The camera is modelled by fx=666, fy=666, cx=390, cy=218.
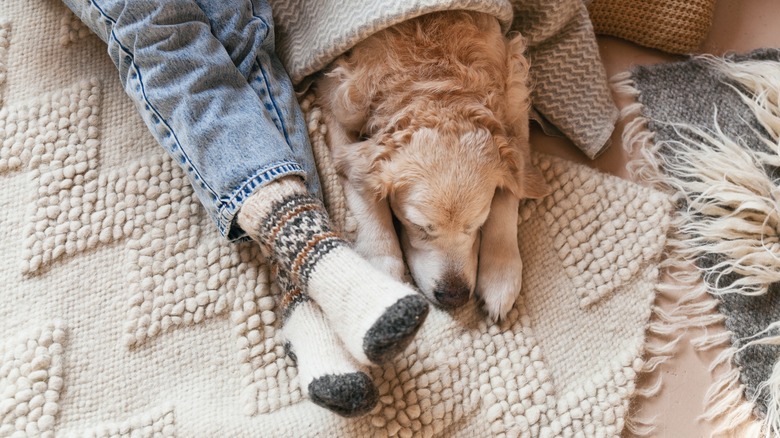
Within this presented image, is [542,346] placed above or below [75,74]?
below

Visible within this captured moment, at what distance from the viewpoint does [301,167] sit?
4.94 feet

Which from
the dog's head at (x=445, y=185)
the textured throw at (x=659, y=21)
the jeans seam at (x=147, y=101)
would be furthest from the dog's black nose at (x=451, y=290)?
the textured throw at (x=659, y=21)

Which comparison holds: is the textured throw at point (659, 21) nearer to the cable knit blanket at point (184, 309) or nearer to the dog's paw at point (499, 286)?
the cable knit blanket at point (184, 309)

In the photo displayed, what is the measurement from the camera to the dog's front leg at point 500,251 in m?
1.62

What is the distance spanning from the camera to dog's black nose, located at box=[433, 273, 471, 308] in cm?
153

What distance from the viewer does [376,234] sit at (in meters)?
1.57

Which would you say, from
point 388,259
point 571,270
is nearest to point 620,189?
point 571,270

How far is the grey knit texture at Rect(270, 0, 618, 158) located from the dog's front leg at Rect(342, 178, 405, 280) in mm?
361

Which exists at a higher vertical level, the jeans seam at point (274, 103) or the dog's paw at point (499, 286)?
the jeans seam at point (274, 103)

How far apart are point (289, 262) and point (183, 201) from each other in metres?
0.39

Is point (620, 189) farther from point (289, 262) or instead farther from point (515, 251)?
point (289, 262)

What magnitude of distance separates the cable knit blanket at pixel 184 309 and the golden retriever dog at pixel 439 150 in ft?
0.29

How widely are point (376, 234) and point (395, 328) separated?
0.35 m

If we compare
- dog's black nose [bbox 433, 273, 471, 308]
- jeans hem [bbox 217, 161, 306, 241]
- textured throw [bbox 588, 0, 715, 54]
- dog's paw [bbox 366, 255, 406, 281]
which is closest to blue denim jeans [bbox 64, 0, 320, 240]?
jeans hem [bbox 217, 161, 306, 241]
